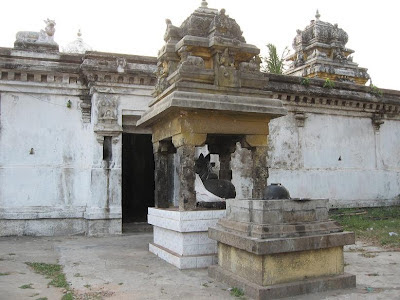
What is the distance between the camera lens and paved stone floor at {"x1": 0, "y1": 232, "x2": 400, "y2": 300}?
4.29 metres

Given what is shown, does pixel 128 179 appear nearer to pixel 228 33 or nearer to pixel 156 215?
pixel 156 215

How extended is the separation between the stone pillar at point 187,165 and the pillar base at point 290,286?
1.35m

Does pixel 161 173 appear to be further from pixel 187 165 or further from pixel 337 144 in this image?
pixel 337 144

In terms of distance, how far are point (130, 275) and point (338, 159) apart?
30.1 feet

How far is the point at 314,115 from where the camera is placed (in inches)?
487

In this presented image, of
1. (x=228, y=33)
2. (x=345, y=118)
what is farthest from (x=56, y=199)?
(x=345, y=118)

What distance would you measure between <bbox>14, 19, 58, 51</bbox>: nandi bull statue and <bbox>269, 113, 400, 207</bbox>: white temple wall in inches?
252

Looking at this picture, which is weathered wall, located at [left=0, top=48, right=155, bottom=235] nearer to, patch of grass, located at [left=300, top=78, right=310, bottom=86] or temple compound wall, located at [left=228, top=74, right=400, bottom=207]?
temple compound wall, located at [left=228, top=74, right=400, bottom=207]

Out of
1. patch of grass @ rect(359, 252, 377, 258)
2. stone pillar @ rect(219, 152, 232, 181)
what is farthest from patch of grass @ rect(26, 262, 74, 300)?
patch of grass @ rect(359, 252, 377, 258)

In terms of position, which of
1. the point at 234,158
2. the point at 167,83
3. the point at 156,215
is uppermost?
the point at 167,83

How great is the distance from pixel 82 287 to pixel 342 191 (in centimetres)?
979

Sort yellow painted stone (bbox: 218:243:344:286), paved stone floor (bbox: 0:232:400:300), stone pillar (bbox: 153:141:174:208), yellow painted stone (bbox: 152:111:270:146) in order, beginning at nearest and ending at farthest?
yellow painted stone (bbox: 218:243:344:286)
paved stone floor (bbox: 0:232:400:300)
yellow painted stone (bbox: 152:111:270:146)
stone pillar (bbox: 153:141:174:208)

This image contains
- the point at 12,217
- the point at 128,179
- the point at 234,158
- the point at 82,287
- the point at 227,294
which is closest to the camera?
the point at 227,294

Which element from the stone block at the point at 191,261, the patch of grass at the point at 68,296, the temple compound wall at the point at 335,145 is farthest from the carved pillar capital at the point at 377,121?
the patch of grass at the point at 68,296
